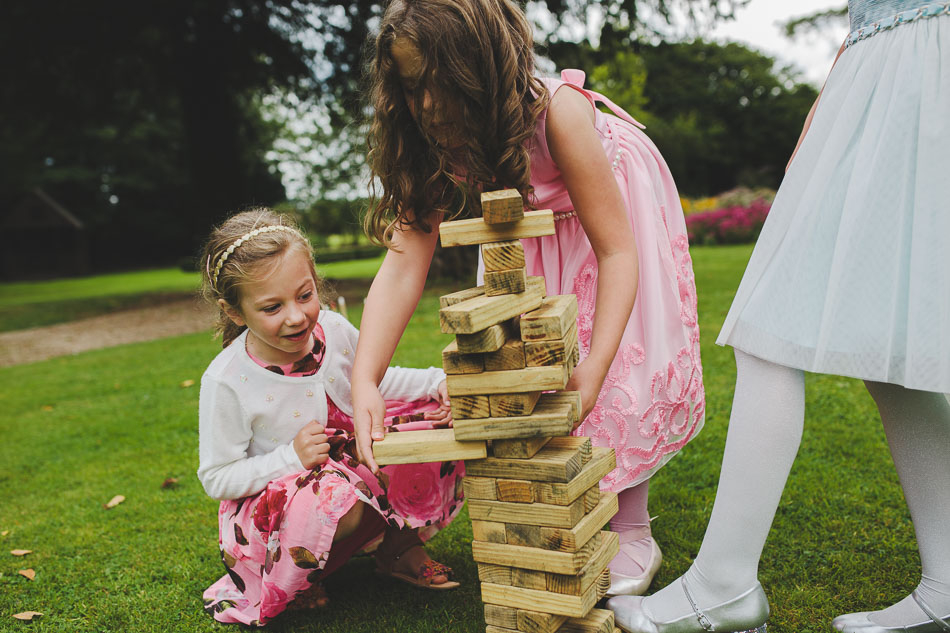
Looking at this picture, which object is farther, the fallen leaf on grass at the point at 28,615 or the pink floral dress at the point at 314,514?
the fallen leaf on grass at the point at 28,615

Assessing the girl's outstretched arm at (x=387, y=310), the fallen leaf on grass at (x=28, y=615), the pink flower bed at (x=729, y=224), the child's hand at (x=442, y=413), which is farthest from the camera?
the pink flower bed at (x=729, y=224)

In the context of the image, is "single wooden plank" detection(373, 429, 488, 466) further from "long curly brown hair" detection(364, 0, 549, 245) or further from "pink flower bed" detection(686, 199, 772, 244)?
"pink flower bed" detection(686, 199, 772, 244)

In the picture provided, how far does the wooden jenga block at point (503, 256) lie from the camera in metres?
1.76

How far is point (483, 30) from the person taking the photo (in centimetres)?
198

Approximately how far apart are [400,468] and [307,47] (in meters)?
14.2

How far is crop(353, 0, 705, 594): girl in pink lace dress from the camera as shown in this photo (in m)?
2.03

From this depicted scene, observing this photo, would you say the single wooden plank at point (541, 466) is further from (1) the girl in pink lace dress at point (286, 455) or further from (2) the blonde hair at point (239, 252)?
(2) the blonde hair at point (239, 252)

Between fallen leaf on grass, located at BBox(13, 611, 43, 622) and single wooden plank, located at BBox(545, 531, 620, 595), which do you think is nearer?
single wooden plank, located at BBox(545, 531, 620, 595)

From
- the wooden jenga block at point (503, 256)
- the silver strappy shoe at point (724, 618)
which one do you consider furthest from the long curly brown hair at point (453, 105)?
the silver strappy shoe at point (724, 618)

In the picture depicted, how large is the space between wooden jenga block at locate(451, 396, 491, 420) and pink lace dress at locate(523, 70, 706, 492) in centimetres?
79

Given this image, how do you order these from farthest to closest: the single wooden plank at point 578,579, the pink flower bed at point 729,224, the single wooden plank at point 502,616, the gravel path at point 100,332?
the pink flower bed at point 729,224, the gravel path at point 100,332, the single wooden plank at point 502,616, the single wooden plank at point 578,579

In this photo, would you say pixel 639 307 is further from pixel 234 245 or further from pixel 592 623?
pixel 234 245

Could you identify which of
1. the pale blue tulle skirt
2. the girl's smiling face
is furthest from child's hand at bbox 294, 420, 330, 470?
the pale blue tulle skirt

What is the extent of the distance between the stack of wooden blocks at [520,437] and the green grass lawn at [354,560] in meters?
0.64
